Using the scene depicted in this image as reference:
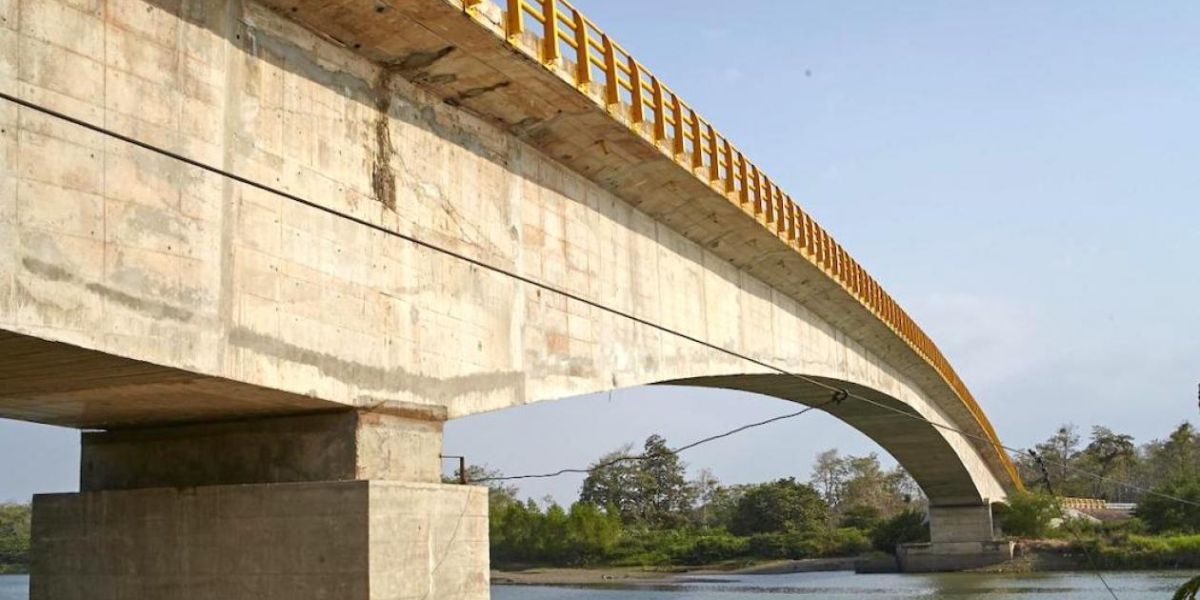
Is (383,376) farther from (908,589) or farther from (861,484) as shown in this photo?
(861,484)

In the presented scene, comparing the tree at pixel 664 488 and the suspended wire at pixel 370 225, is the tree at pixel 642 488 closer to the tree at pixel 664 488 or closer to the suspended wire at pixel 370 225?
the tree at pixel 664 488

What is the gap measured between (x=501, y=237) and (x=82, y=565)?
5400mm

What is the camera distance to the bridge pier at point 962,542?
64375 millimetres

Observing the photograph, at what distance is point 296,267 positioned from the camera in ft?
32.6

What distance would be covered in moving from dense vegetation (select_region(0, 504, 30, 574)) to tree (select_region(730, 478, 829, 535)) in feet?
180

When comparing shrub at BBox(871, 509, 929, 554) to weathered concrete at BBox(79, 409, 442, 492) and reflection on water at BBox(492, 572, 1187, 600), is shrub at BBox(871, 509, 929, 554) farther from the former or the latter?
weathered concrete at BBox(79, 409, 442, 492)

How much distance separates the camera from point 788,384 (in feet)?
86.7

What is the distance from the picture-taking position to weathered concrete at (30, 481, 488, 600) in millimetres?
10000

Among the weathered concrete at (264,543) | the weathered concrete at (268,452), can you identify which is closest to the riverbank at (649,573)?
the weathered concrete at (268,452)

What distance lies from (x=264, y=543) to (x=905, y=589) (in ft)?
148

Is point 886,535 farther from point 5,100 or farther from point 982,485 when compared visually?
point 5,100

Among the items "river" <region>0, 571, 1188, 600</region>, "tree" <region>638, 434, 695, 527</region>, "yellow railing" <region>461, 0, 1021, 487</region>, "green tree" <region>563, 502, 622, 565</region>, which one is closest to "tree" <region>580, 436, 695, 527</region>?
"tree" <region>638, 434, 695, 527</region>

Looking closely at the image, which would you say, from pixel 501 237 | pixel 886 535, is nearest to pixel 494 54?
pixel 501 237

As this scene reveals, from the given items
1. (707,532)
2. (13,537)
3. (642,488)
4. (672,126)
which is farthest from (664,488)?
(672,126)
